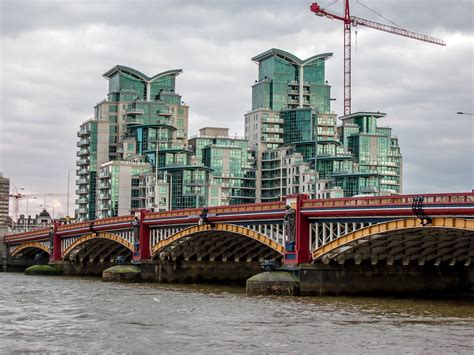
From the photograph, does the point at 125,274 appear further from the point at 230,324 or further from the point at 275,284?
the point at 230,324

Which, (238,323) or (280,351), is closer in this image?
(280,351)

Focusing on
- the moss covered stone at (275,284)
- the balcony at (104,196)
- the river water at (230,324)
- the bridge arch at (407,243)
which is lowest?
the river water at (230,324)

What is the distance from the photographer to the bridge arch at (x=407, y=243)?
66062 mm

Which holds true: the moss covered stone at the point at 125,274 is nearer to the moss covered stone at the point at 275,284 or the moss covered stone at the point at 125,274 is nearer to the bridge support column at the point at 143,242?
the bridge support column at the point at 143,242

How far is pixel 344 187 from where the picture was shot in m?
180

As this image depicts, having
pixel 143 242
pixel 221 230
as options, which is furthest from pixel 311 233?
pixel 143 242

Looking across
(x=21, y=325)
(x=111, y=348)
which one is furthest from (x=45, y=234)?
(x=111, y=348)

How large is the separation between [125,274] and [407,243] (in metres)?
37.9

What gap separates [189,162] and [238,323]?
13445cm

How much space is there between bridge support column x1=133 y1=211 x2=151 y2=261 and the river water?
80.5ft

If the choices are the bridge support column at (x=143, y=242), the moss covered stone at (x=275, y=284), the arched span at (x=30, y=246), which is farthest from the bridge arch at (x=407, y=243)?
the arched span at (x=30, y=246)

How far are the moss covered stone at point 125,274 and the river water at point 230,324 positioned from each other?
72.9 ft

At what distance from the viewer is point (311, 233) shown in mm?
77562

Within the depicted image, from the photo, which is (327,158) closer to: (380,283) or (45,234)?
(45,234)
